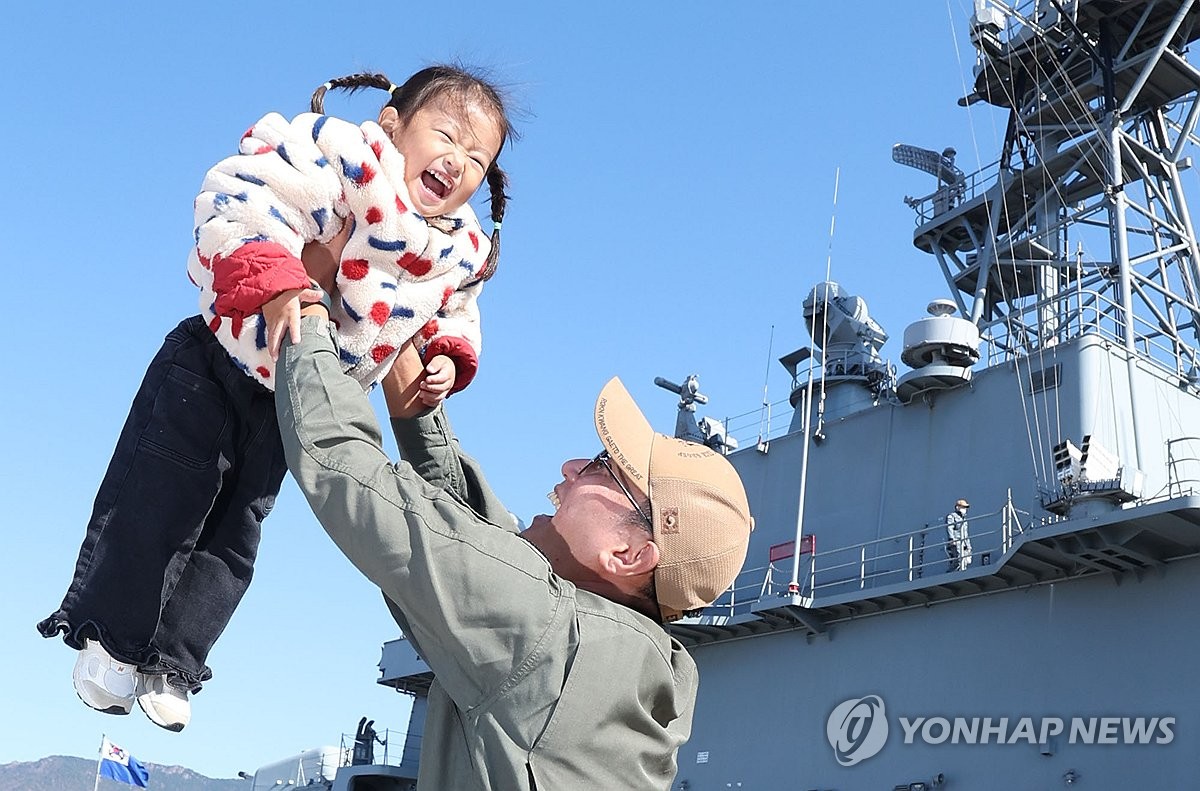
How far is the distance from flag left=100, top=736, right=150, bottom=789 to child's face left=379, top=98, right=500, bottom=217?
14504 mm

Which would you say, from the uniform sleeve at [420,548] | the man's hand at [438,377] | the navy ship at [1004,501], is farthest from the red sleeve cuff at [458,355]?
the navy ship at [1004,501]

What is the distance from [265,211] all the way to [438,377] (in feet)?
1.84

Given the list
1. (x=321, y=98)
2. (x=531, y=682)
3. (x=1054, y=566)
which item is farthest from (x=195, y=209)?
(x=1054, y=566)

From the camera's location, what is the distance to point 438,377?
260cm

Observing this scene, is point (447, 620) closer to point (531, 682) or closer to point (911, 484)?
point (531, 682)

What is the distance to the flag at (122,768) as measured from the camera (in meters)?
15.5

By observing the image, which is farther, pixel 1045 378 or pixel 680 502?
pixel 1045 378

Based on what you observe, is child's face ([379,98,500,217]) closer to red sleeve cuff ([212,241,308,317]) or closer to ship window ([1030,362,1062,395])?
red sleeve cuff ([212,241,308,317])

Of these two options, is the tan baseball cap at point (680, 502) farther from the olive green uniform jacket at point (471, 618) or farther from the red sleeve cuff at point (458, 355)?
the red sleeve cuff at point (458, 355)

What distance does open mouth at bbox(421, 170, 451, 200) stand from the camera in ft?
7.90

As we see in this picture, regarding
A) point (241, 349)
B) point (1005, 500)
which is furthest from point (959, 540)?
point (241, 349)

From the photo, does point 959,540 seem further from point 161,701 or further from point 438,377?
point 161,701

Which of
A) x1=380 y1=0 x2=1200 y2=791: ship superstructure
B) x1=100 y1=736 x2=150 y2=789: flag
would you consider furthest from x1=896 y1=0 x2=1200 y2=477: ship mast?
x1=100 y1=736 x2=150 y2=789: flag

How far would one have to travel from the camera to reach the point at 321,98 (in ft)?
8.15
